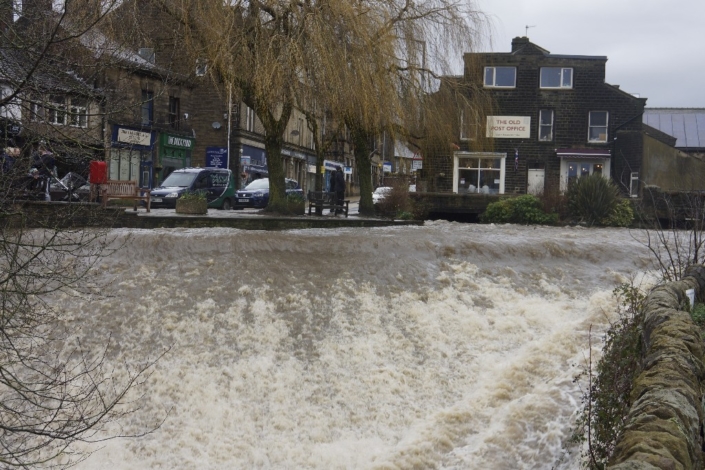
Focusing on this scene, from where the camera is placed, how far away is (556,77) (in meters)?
40.8

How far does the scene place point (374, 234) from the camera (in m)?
19.1

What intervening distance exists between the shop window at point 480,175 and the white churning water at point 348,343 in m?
22.8

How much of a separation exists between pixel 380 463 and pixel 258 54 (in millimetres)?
11948

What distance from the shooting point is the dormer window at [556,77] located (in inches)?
1601

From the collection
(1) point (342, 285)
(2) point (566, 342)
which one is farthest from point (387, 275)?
(2) point (566, 342)

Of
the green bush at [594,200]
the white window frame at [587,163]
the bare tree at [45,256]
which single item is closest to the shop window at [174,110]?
the white window frame at [587,163]

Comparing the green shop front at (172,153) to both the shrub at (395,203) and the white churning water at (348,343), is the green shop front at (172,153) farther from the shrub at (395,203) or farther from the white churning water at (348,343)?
the white churning water at (348,343)

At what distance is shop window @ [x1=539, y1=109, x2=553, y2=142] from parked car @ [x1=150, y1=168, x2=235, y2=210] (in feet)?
58.2

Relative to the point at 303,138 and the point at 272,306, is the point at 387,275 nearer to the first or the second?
the point at 272,306

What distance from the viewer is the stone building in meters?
40.4

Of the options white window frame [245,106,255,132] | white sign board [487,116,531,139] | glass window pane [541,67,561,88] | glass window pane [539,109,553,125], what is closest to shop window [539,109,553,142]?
glass window pane [539,109,553,125]

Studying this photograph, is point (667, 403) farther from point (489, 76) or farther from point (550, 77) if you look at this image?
point (550, 77)

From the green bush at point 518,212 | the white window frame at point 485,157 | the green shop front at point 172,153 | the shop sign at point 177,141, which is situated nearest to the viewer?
the green bush at point 518,212

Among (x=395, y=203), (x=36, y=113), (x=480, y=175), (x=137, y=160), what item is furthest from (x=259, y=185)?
(x=36, y=113)
